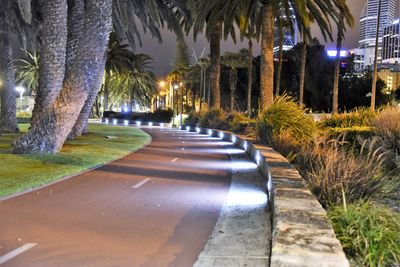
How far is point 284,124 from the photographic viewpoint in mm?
19969

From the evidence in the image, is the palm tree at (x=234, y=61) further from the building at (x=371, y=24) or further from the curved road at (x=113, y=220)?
the curved road at (x=113, y=220)

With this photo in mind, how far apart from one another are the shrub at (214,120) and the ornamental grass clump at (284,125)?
1709 centimetres

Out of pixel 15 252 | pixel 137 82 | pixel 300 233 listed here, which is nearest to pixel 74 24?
pixel 15 252

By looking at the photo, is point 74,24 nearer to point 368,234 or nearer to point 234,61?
point 368,234

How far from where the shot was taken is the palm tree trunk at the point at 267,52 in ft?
86.8

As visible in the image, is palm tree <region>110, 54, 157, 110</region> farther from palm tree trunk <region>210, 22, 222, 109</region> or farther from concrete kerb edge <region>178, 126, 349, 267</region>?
concrete kerb edge <region>178, 126, 349, 267</region>

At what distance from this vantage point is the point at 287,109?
2075cm

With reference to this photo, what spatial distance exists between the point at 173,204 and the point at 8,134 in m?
23.2

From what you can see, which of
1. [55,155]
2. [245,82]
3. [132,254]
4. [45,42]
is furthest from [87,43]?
[245,82]

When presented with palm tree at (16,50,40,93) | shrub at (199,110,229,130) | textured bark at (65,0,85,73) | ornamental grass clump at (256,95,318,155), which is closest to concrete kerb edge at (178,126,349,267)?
ornamental grass clump at (256,95,318,155)

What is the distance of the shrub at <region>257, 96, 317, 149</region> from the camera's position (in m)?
19.4

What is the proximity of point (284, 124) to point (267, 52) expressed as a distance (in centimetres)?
778

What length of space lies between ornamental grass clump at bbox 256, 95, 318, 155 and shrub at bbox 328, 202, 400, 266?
11191 mm

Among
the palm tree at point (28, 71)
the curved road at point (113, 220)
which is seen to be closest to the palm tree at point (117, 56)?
the palm tree at point (28, 71)
